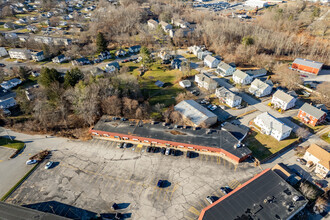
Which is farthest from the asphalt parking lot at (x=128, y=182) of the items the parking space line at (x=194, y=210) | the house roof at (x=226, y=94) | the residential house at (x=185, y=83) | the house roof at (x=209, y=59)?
the house roof at (x=209, y=59)

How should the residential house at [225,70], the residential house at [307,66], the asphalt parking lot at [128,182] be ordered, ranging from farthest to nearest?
the residential house at [225,70]
the residential house at [307,66]
the asphalt parking lot at [128,182]

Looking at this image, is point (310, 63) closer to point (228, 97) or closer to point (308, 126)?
point (308, 126)

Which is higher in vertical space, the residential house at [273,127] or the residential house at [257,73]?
the residential house at [257,73]

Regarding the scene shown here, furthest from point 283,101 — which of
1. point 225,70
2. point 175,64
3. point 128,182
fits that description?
point 128,182

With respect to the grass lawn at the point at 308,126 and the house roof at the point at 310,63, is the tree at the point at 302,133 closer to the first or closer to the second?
the grass lawn at the point at 308,126

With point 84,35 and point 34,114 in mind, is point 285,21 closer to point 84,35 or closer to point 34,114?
point 84,35

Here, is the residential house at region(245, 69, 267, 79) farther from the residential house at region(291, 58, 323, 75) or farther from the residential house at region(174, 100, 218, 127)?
the residential house at region(174, 100, 218, 127)

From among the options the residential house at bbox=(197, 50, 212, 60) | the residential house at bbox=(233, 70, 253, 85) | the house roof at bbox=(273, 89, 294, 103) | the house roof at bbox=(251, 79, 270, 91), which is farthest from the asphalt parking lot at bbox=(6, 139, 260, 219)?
the residential house at bbox=(197, 50, 212, 60)
